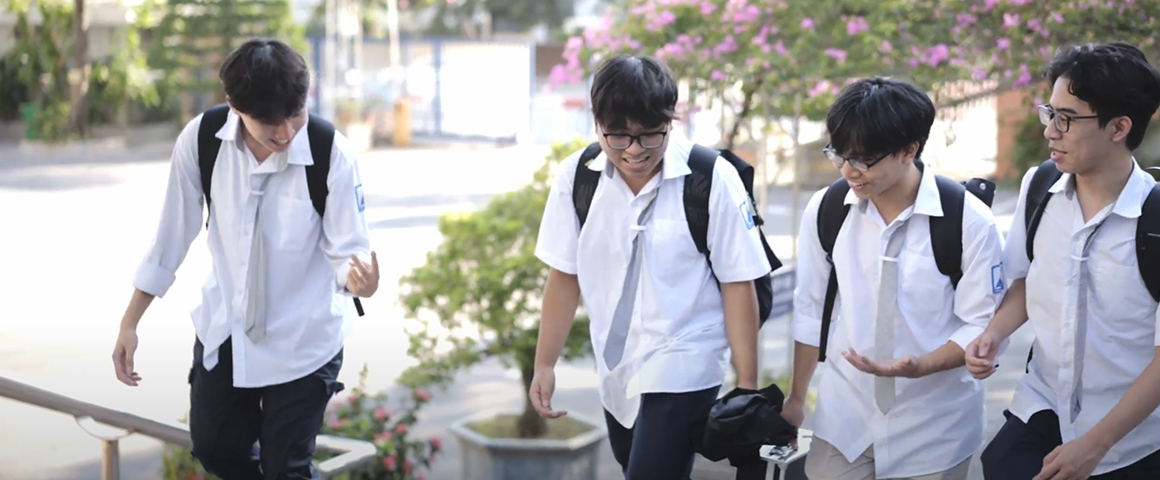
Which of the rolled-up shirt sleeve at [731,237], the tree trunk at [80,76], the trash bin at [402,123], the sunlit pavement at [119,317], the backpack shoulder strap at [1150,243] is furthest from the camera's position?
the trash bin at [402,123]

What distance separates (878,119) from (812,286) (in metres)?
0.43

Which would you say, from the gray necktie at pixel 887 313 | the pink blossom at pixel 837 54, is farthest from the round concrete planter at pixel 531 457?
the gray necktie at pixel 887 313

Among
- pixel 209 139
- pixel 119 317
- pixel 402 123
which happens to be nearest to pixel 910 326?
pixel 209 139

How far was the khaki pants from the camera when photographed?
2709 mm

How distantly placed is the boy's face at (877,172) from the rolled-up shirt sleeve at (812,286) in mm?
182

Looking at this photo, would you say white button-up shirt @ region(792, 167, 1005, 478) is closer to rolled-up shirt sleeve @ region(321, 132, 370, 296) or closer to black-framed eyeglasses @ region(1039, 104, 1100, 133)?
black-framed eyeglasses @ region(1039, 104, 1100, 133)

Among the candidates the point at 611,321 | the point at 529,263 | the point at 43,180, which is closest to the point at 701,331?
the point at 611,321

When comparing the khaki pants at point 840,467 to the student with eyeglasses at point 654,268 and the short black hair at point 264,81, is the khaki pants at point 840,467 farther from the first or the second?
the short black hair at point 264,81

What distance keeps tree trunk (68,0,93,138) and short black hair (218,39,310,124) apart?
2121 cm

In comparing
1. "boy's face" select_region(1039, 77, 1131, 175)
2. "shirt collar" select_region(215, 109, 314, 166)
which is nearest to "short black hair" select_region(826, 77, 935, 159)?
"boy's face" select_region(1039, 77, 1131, 175)

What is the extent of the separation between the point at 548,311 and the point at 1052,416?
1.09 m

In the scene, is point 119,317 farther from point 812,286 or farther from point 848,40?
point 812,286

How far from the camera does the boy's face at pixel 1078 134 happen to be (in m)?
2.45

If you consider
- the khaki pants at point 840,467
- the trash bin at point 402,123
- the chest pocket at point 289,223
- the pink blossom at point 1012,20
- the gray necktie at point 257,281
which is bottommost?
the trash bin at point 402,123
